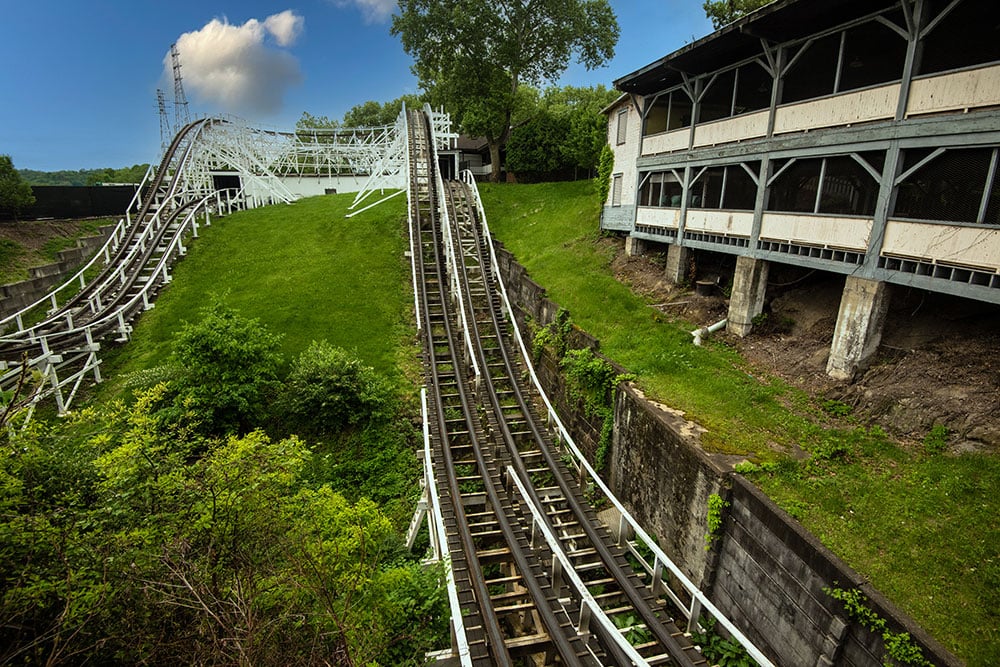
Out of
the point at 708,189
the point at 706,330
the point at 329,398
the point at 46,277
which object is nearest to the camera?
the point at 329,398

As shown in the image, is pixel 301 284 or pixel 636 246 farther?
pixel 301 284

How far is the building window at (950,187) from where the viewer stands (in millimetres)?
8578

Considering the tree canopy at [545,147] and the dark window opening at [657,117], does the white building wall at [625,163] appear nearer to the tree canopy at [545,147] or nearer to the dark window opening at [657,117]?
the dark window opening at [657,117]

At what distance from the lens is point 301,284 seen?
20.4 metres

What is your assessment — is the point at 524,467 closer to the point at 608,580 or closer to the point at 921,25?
the point at 608,580

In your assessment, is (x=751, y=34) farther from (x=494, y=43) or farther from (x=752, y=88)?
(x=494, y=43)

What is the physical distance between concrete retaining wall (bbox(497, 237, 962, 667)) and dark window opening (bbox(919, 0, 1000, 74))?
28.8 ft

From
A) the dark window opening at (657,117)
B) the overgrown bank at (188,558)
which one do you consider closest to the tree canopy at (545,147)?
the dark window opening at (657,117)

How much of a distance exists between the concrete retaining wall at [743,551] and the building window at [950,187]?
633cm

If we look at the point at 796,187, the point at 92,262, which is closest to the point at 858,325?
the point at 796,187

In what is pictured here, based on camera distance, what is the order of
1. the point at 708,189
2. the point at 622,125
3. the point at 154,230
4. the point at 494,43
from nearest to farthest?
the point at 708,189, the point at 622,125, the point at 154,230, the point at 494,43

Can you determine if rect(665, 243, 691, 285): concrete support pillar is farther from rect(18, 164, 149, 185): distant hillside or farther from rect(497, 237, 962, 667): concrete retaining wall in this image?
rect(18, 164, 149, 185): distant hillside

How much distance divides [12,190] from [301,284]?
1359cm

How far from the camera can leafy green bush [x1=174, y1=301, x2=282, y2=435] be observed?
1291 cm
